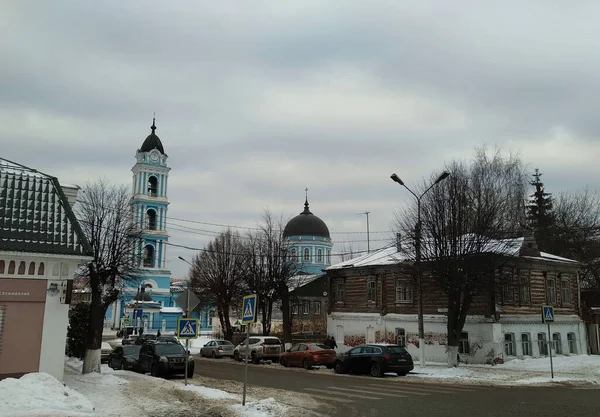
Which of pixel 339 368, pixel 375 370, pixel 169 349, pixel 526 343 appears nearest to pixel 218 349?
pixel 169 349

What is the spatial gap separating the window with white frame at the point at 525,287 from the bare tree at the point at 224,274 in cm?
2189

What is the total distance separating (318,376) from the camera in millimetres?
24859

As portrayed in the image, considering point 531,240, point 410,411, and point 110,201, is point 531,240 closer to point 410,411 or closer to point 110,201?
point 410,411

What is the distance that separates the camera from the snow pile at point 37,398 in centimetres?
1255

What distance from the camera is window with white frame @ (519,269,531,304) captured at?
32438mm

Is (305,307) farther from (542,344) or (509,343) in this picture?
(509,343)

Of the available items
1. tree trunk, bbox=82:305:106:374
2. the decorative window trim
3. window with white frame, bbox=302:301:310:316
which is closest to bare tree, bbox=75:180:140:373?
tree trunk, bbox=82:305:106:374

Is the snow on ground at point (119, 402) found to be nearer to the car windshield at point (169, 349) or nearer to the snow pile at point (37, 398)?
the snow pile at point (37, 398)

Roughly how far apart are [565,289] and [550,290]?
1649 mm

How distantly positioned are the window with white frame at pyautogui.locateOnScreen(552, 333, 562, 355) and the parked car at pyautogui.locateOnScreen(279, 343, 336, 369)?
1420cm

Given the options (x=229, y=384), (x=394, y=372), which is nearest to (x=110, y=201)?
(x=229, y=384)

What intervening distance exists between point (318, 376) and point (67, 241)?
13.4 meters

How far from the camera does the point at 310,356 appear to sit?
29.7m

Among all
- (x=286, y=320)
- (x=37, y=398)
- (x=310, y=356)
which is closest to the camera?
(x=37, y=398)
